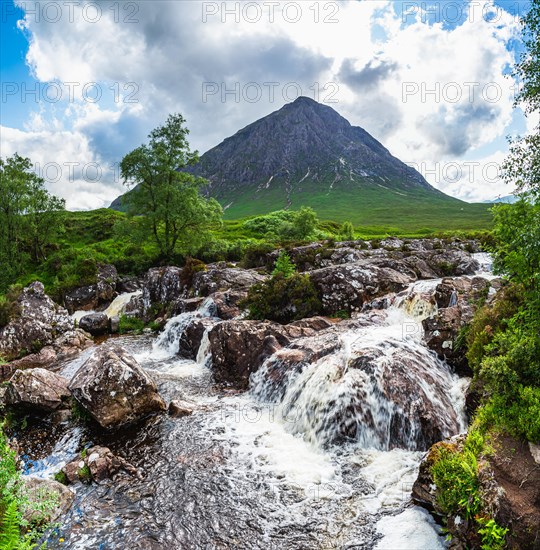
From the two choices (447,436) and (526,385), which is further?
(447,436)

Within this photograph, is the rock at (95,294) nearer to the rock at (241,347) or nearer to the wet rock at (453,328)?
the rock at (241,347)

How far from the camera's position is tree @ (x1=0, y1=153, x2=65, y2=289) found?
1781 inches

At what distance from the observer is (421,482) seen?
9.55 m

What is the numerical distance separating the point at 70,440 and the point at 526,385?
16.3 metres

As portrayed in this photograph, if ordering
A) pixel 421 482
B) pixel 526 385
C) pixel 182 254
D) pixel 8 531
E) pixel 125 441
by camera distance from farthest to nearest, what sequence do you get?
pixel 182 254, pixel 125 441, pixel 421 482, pixel 526 385, pixel 8 531

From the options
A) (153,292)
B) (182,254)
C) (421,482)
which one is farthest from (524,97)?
(182,254)

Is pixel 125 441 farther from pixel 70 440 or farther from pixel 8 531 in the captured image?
pixel 8 531

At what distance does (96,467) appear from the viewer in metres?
11.7

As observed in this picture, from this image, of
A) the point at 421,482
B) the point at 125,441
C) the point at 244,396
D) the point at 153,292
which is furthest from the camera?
the point at 153,292

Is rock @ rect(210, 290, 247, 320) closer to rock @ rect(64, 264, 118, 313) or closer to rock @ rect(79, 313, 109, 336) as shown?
rock @ rect(79, 313, 109, 336)

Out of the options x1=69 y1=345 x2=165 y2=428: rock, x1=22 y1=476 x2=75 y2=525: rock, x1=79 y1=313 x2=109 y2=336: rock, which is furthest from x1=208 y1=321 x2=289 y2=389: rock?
x1=79 y1=313 x2=109 y2=336: rock

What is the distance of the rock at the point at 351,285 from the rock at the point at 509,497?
714 inches

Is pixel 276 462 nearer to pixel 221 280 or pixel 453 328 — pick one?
pixel 453 328

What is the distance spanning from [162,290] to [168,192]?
42.7ft
